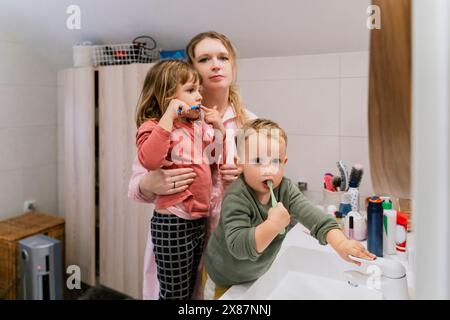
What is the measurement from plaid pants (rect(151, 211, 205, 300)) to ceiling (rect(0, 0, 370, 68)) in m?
0.34

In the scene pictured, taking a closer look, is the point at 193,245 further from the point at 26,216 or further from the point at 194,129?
the point at 26,216

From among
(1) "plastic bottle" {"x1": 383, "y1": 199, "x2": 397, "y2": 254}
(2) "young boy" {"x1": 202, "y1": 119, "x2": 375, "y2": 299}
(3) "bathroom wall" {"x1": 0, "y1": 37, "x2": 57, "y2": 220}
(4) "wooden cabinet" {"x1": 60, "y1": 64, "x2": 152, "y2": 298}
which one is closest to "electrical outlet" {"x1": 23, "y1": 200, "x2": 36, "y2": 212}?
(3) "bathroom wall" {"x1": 0, "y1": 37, "x2": 57, "y2": 220}

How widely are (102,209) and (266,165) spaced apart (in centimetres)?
69

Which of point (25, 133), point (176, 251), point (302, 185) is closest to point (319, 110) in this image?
point (302, 185)

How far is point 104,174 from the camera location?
0.91m

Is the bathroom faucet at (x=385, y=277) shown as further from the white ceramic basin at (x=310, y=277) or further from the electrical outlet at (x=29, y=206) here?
the electrical outlet at (x=29, y=206)

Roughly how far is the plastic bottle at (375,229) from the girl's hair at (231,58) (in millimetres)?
328

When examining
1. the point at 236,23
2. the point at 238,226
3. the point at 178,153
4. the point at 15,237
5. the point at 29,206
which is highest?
the point at 236,23

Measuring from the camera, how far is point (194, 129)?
499mm

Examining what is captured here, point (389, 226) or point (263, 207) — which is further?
point (389, 226)

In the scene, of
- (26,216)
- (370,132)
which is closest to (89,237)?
(26,216)

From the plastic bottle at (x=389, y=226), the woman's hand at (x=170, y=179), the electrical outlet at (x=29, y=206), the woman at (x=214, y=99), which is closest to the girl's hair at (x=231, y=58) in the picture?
the woman at (x=214, y=99)

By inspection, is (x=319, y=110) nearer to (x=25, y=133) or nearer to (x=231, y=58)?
(x=231, y=58)

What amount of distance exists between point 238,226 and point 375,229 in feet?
1.11
